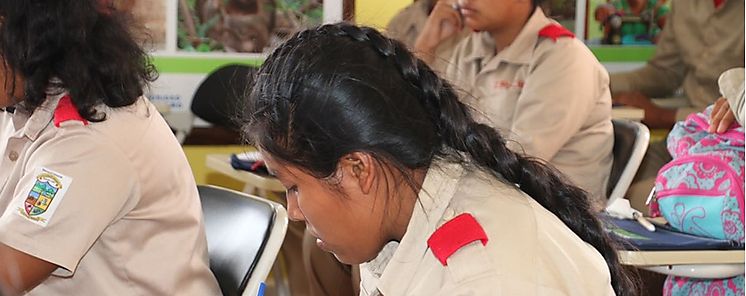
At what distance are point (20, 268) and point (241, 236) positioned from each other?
1.13 ft

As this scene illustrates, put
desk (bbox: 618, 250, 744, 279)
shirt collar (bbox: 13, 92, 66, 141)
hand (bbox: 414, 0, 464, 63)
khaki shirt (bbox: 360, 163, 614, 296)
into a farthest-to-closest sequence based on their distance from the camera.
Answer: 1. hand (bbox: 414, 0, 464, 63)
2. desk (bbox: 618, 250, 744, 279)
3. shirt collar (bbox: 13, 92, 66, 141)
4. khaki shirt (bbox: 360, 163, 614, 296)

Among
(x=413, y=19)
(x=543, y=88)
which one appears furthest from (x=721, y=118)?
(x=413, y=19)

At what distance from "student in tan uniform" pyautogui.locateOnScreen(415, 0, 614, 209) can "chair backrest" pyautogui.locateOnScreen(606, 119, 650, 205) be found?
0.9 inches

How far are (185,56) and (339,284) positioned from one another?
3.65 feet

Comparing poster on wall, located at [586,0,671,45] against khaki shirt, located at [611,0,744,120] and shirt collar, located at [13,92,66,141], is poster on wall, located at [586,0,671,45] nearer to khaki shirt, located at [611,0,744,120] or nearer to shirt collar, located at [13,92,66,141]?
khaki shirt, located at [611,0,744,120]

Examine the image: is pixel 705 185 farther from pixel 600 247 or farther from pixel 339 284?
pixel 339 284

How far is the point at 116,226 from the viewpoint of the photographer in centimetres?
161

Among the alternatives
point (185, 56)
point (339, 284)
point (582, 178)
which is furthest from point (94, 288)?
point (185, 56)

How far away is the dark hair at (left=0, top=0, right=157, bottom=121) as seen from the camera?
159cm

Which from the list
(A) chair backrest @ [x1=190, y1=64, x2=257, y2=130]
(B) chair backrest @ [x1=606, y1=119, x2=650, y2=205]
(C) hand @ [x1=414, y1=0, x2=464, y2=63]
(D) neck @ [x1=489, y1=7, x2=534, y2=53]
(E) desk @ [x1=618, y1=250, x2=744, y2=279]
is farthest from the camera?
(A) chair backrest @ [x1=190, y1=64, x2=257, y2=130]

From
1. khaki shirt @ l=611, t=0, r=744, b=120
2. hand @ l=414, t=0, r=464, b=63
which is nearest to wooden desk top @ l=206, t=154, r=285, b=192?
hand @ l=414, t=0, r=464, b=63

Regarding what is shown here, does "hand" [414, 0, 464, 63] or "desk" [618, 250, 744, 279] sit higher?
"desk" [618, 250, 744, 279]

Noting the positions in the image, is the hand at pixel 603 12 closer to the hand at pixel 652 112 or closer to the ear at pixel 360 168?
the hand at pixel 652 112

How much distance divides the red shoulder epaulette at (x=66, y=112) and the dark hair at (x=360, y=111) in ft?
1.31
